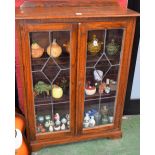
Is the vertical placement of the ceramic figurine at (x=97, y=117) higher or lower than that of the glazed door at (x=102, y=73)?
lower

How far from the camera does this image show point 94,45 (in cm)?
173

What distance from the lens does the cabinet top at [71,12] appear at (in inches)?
59.9

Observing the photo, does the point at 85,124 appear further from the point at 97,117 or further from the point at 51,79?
the point at 51,79

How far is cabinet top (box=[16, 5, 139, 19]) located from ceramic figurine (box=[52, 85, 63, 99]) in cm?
58

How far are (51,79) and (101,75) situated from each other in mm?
420

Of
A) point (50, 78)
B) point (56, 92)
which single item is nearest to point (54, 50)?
point (50, 78)

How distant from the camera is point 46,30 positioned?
156 centimetres

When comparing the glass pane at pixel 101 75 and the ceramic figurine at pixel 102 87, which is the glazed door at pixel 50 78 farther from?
the ceramic figurine at pixel 102 87

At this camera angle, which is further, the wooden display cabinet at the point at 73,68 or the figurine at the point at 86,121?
the figurine at the point at 86,121

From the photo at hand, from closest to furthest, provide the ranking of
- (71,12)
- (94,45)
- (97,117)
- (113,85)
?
(71,12) < (94,45) < (113,85) < (97,117)

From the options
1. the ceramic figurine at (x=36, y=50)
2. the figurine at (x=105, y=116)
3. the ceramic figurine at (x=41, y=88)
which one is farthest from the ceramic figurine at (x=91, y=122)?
the ceramic figurine at (x=36, y=50)

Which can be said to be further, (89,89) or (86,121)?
(86,121)
